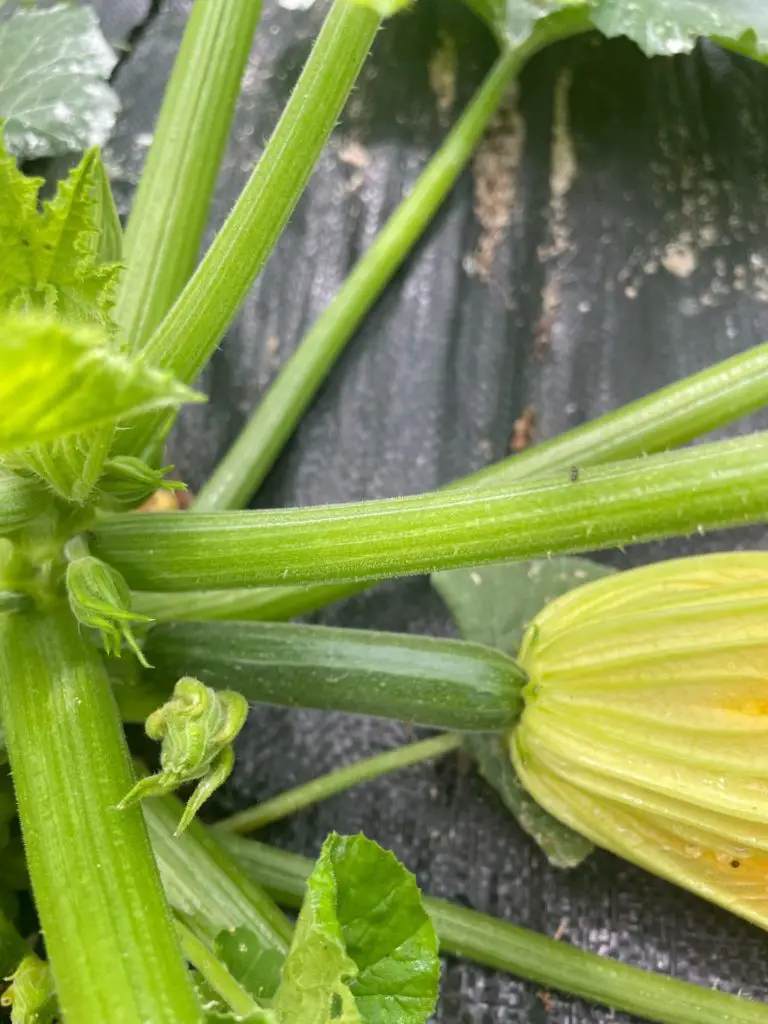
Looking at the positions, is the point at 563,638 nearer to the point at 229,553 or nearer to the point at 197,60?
the point at 229,553

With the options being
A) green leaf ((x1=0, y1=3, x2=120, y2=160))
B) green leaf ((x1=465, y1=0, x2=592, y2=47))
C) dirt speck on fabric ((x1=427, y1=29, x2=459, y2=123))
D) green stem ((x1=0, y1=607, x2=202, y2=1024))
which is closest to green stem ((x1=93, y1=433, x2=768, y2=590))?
green stem ((x1=0, y1=607, x2=202, y2=1024))

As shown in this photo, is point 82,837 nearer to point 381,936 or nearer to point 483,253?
point 381,936

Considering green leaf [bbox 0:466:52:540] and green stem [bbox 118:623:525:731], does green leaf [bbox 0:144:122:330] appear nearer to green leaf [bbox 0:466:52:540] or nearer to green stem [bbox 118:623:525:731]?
green leaf [bbox 0:466:52:540]

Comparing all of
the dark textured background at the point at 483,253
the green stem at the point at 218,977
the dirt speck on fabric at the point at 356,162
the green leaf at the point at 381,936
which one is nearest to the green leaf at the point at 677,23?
the dark textured background at the point at 483,253

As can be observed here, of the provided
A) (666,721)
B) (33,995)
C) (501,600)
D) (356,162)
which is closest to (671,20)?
(356,162)

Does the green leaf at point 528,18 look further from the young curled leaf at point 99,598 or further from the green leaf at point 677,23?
the young curled leaf at point 99,598

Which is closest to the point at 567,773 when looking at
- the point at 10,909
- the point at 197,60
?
the point at 10,909
